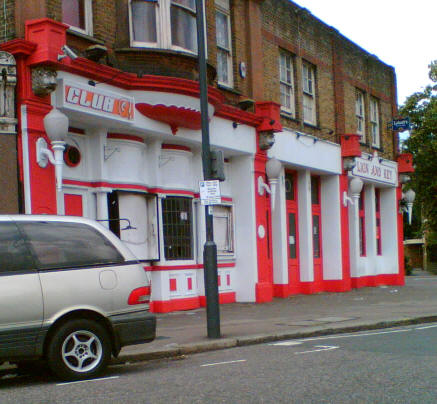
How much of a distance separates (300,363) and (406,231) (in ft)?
181

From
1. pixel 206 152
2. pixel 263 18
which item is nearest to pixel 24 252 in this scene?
pixel 206 152

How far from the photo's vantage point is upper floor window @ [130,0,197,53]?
14.3 metres

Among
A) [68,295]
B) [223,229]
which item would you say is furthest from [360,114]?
[68,295]

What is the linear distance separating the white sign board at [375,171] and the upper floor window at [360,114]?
0.95 meters

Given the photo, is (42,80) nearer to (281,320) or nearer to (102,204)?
(102,204)

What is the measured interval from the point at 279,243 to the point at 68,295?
1236 centimetres

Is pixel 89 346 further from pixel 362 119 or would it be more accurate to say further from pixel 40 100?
pixel 362 119

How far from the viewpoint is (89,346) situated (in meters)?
7.75

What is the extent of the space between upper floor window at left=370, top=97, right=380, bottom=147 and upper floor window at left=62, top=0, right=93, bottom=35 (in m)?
14.7

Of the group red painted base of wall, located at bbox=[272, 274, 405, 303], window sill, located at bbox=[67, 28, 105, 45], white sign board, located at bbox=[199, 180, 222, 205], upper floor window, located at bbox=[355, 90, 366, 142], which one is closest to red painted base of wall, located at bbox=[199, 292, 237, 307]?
red painted base of wall, located at bbox=[272, 274, 405, 303]

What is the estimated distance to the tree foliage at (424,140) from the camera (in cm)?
3550

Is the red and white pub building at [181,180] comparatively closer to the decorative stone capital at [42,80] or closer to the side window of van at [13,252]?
the decorative stone capital at [42,80]

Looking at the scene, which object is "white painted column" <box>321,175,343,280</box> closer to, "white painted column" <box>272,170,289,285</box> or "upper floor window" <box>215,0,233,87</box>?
"white painted column" <box>272,170,289,285</box>

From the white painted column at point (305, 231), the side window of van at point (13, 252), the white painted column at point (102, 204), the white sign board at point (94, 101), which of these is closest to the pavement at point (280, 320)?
the white painted column at point (305, 231)
